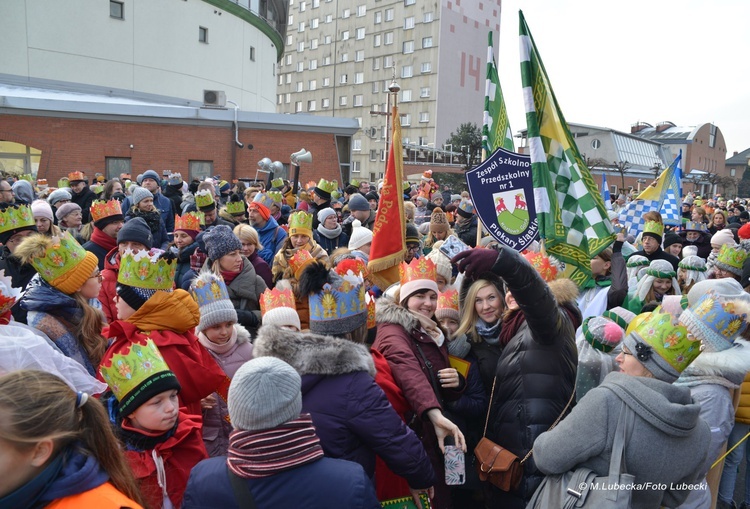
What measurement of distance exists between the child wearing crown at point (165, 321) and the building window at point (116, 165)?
26.1 metres

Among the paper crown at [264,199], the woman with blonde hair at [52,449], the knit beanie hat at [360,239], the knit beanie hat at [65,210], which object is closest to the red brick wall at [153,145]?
the paper crown at [264,199]

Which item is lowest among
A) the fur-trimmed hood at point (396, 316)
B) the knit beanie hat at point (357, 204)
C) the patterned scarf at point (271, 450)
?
the patterned scarf at point (271, 450)

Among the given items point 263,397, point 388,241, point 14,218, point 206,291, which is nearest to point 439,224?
point 388,241

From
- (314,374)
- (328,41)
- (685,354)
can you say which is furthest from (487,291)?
(328,41)

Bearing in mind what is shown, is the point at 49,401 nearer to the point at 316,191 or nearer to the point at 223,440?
the point at 223,440

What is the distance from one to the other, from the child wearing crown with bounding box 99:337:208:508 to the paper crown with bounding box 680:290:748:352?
2713mm

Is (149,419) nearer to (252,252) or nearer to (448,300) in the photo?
(448,300)

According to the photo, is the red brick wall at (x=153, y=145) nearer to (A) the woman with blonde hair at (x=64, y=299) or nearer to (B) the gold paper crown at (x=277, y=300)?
(A) the woman with blonde hair at (x=64, y=299)

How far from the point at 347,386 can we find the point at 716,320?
217 cm

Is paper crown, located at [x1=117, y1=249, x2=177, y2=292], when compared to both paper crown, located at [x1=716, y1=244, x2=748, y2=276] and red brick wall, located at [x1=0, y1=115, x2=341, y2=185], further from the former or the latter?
red brick wall, located at [x1=0, y1=115, x2=341, y2=185]

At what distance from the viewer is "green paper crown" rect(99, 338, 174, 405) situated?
2721 millimetres

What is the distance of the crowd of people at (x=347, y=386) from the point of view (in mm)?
2191

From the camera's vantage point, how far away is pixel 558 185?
4.90 metres

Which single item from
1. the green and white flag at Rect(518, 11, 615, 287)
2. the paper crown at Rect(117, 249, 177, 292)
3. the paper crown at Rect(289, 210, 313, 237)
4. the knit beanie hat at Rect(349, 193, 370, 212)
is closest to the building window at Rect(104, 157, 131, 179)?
the knit beanie hat at Rect(349, 193, 370, 212)
